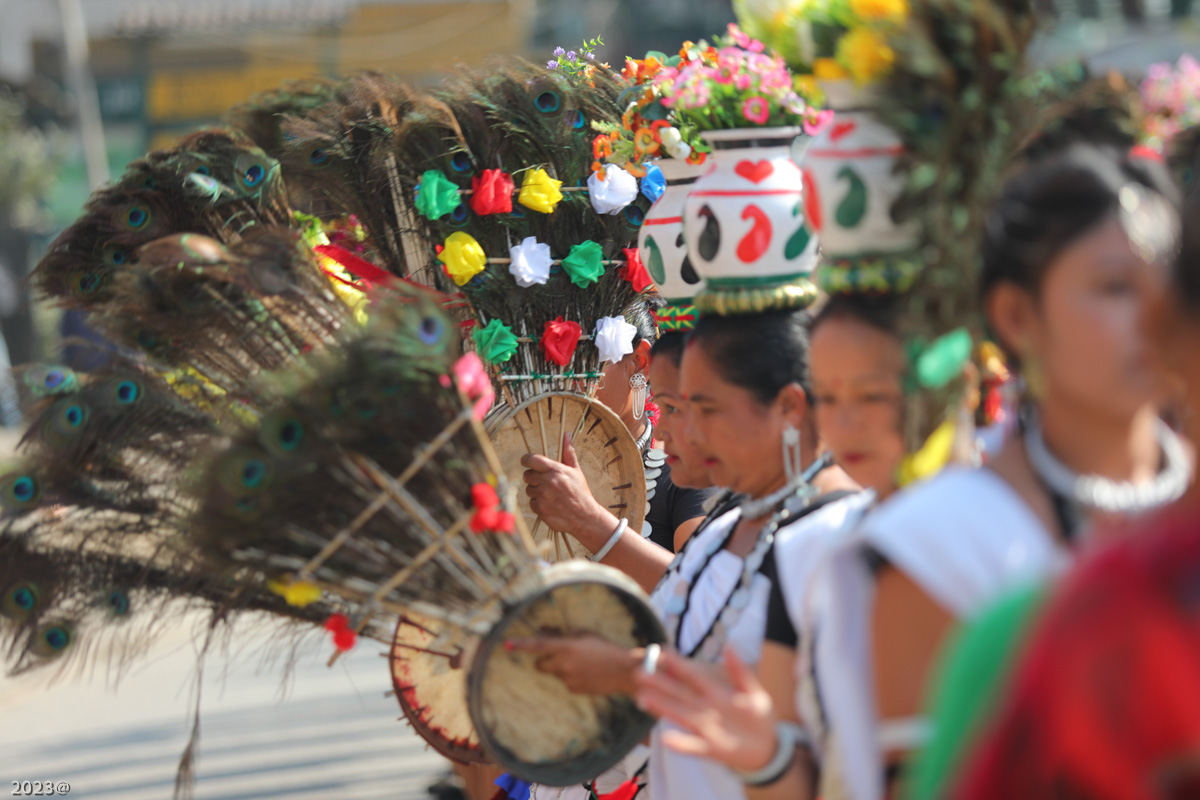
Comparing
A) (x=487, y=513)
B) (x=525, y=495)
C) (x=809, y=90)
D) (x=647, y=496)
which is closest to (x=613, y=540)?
(x=525, y=495)

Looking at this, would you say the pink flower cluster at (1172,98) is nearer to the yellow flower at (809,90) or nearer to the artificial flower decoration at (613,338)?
the yellow flower at (809,90)

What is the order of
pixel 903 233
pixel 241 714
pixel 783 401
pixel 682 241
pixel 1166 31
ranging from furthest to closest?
pixel 1166 31 < pixel 241 714 < pixel 682 241 < pixel 783 401 < pixel 903 233

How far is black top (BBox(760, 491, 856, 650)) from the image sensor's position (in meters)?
1.98

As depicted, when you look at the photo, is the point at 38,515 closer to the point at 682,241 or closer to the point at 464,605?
the point at 464,605

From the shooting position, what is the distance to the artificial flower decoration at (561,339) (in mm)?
3443

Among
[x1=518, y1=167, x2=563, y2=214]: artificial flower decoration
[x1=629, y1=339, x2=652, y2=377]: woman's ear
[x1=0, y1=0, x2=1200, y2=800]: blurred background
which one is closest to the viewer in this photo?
[x1=518, y1=167, x2=563, y2=214]: artificial flower decoration

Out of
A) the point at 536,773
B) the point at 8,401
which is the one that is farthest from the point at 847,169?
the point at 8,401

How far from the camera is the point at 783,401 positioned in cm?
234

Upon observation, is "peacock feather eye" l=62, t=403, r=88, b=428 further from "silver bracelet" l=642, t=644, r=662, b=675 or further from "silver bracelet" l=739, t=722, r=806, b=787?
"silver bracelet" l=739, t=722, r=806, b=787

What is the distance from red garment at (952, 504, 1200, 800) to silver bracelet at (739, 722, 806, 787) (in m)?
0.75

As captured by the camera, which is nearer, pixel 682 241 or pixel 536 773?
pixel 536 773

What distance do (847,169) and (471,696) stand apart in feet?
3.48

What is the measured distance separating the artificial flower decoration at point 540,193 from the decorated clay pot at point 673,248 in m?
0.49

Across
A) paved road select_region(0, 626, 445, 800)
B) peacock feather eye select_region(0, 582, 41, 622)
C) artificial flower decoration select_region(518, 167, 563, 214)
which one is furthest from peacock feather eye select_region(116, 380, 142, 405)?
paved road select_region(0, 626, 445, 800)
